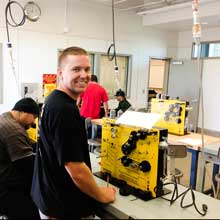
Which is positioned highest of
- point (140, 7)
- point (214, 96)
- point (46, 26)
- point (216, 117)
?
point (140, 7)

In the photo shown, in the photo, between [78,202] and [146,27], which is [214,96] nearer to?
[146,27]

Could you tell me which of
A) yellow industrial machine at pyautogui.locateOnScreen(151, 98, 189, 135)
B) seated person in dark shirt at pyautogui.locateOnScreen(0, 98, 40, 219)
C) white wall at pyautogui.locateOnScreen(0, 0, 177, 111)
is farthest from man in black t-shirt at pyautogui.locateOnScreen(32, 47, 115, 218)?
white wall at pyautogui.locateOnScreen(0, 0, 177, 111)

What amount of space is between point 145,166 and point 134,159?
0.31ft

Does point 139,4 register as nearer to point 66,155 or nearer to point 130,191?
point 130,191

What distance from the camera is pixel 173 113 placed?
10.9 feet

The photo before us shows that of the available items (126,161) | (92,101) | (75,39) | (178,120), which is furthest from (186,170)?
(75,39)

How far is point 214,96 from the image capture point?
7.02 m

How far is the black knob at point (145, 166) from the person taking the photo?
1543 millimetres

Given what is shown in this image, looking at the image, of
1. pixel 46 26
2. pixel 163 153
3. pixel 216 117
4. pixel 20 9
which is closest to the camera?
pixel 163 153

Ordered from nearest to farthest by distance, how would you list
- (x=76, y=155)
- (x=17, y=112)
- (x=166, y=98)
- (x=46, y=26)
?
(x=76, y=155) → (x=17, y=112) → (x=166, y=98) → (x=46, y=26)

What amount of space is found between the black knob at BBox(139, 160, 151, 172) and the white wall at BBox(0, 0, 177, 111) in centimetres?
440

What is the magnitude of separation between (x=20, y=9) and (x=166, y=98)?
3474 millimetres

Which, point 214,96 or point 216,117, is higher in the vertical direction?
point 214,96

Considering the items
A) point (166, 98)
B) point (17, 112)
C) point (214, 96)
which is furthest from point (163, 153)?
point (214, 96)
